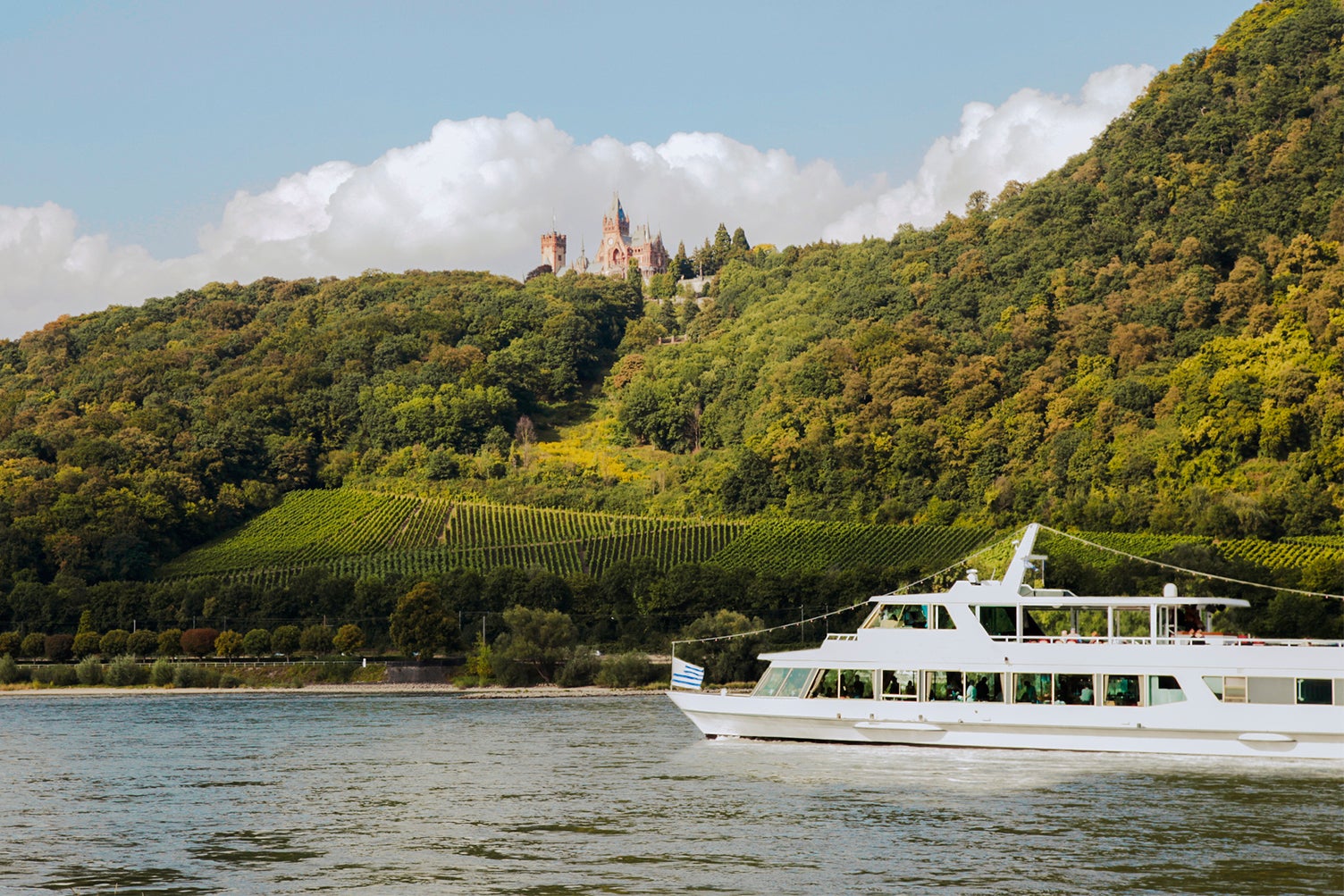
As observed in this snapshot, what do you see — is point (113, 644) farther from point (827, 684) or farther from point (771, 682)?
point (827, 684)

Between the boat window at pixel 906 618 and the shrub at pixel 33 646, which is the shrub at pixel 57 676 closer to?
the shrub at pixel 33 646

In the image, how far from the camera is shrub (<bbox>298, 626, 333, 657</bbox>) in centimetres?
7044

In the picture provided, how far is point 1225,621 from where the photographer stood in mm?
57406

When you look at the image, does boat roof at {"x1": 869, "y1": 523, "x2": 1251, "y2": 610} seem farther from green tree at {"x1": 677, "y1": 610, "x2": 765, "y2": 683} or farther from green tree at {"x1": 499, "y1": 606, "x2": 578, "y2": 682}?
green tree at {"x1": 499, "y1": 606, "x2": 578, "y2": 682}

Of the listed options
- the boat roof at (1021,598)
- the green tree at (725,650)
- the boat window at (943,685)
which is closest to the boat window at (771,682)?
the boat roof at (1021,598)

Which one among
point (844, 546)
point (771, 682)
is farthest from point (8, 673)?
point (771, 682)

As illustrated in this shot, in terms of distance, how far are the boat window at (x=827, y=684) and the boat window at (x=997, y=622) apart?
11.7 ft

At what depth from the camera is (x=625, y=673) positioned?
61.6 metres

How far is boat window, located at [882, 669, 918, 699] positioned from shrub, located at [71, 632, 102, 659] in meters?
49.9

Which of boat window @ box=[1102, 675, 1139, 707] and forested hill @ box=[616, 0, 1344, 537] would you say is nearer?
boat window @ box=[1102, 675, 1139, 707]

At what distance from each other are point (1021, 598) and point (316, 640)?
4334cm

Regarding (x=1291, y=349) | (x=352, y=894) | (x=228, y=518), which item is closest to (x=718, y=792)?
(x=352, y=894)

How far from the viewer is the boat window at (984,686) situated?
3459cm

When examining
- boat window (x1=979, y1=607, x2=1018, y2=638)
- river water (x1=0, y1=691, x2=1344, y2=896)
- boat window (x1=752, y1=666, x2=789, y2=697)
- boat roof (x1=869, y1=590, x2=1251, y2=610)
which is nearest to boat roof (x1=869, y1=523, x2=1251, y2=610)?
boat roof (x1=869, y1=590, x2=1251, y2=610)
